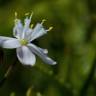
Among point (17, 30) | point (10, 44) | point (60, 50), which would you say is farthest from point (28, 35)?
point (60, 50)

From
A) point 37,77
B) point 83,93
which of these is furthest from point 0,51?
point 37,77

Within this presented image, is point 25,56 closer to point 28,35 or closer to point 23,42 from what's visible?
point 23,42

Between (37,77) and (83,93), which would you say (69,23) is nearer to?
(37,77)

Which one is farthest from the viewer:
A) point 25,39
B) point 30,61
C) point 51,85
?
point 51,85

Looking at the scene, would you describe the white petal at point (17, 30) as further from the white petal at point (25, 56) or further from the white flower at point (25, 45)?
the white petal at point (25, 56)

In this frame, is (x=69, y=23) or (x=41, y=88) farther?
(x=69, y=23)

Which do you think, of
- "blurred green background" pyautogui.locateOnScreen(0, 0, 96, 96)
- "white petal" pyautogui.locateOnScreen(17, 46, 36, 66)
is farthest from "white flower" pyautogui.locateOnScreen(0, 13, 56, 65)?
"blurred green background" pyautogui.locateOnScreen(0, 0, 96, 96)

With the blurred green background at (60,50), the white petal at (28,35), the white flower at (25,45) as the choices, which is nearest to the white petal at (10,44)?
the white flower at (25,45)
